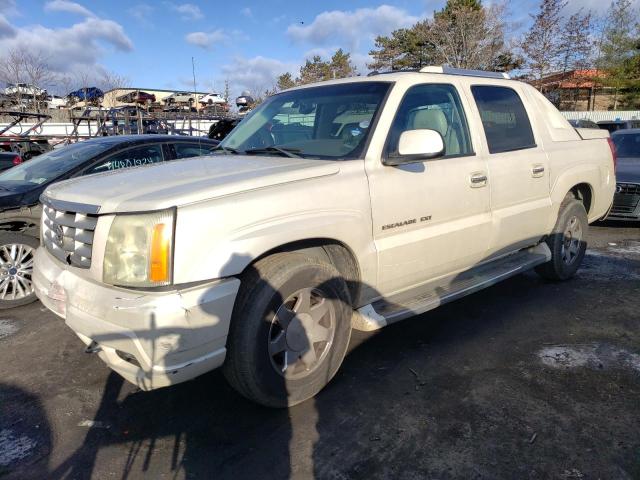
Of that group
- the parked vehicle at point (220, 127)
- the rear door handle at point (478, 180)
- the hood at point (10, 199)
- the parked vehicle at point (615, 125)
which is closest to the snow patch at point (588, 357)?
the rear door handle at point (478, 180)

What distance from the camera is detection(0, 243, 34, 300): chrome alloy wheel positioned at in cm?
477

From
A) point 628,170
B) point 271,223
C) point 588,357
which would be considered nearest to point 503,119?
point 588,357

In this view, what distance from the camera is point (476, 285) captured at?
3.93 meters

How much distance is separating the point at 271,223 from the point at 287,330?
0.65 meters

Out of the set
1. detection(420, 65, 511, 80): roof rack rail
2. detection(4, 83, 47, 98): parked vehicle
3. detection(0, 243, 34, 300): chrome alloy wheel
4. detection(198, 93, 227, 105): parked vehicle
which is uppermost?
detection(4, 83, 47, 98): parked vehicle

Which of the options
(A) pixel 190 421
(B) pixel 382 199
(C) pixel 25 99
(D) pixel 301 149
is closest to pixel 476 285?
(B) pixel 382 199

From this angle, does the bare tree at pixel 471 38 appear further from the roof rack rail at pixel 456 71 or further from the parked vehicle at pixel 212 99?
the roof rack rail at pixel 456 71

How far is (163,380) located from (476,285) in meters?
2.50

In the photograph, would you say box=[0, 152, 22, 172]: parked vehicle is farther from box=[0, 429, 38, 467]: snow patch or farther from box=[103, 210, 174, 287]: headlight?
box=[103, 210, 174, 287]: headlight

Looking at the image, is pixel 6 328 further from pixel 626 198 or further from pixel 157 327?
pixel 626 198

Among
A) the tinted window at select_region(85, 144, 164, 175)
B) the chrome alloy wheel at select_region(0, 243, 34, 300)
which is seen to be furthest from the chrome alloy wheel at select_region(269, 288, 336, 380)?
the chrome alloy wheel at select_region(0, 243, 34, 300)

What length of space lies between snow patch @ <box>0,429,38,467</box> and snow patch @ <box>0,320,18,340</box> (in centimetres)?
171

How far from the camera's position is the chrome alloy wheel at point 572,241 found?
16.6 feet

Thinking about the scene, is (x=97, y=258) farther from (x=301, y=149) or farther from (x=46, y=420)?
(x=301, y=149)
